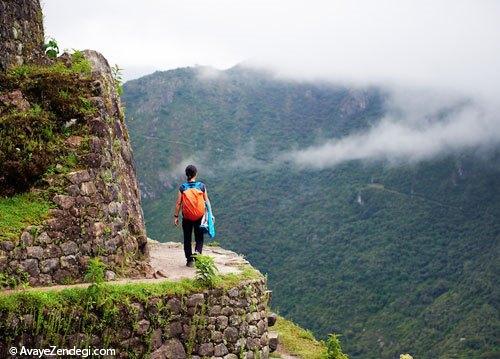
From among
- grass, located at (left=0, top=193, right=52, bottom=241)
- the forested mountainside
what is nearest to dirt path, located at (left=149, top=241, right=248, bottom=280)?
grass, located at (left=0, top=193, right=52, bottom=241)

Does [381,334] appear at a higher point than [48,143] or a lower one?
lower

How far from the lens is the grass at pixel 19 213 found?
7648mm

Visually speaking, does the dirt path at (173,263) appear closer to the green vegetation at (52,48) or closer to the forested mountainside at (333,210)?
the green vegetation at (52,48)

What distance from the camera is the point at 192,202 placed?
9.57m

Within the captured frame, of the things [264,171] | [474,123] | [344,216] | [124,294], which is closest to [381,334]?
[344,216]

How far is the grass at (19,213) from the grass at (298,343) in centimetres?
647

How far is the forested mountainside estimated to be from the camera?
272 feet

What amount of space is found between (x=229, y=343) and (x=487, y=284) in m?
98.5

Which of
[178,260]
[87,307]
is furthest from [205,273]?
[178,260]

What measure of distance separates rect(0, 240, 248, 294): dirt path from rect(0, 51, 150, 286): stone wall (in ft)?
1.04

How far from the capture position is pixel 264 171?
5438 inches

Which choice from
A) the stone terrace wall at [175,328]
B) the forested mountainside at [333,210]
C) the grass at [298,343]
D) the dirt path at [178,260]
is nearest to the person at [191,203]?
the dirt path at [178,260]

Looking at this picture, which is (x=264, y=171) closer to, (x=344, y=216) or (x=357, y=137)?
(x=344, y=216)

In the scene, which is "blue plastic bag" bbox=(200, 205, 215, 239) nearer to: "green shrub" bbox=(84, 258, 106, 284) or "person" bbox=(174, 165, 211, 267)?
"person" bbox=(174, 165, 211, 267)
